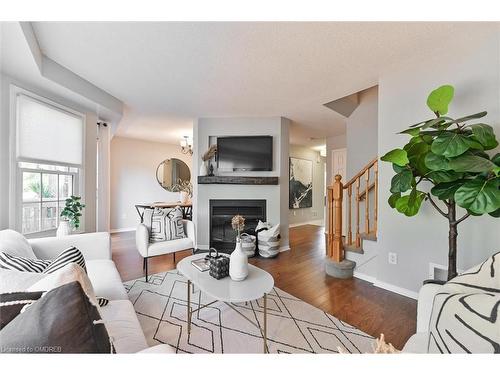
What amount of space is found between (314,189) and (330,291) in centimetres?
438

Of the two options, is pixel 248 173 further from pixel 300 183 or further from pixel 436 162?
pixel 300 183

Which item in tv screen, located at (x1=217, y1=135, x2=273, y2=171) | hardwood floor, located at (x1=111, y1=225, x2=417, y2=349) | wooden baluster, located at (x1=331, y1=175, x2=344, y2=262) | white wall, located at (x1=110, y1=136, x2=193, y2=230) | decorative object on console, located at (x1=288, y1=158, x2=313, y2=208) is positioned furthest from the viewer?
decorative object on console, located at (x1=288, y1=158, x2=313, y2=208)

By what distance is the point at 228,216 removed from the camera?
358 centimetres

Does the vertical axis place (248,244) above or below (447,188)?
below

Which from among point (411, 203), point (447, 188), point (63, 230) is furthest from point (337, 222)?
point (63, 230)

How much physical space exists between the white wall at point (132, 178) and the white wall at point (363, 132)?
4.48 metres

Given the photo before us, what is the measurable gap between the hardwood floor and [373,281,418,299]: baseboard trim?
2.0 inches

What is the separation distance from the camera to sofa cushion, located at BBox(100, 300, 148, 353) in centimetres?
90

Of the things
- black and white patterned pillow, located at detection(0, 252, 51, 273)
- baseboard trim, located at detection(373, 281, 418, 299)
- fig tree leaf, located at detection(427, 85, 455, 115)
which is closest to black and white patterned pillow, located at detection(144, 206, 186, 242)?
black and white patterned pillow, located at detection(0, 252, 51, 273)

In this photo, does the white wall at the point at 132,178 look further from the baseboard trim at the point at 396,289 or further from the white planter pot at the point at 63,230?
the baseboard trim at the point at 396,289

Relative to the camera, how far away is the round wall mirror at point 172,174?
5.64 meters

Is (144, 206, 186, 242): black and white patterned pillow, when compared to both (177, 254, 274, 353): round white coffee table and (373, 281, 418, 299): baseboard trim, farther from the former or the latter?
(373, 281, 418, 299): baseboard trim
